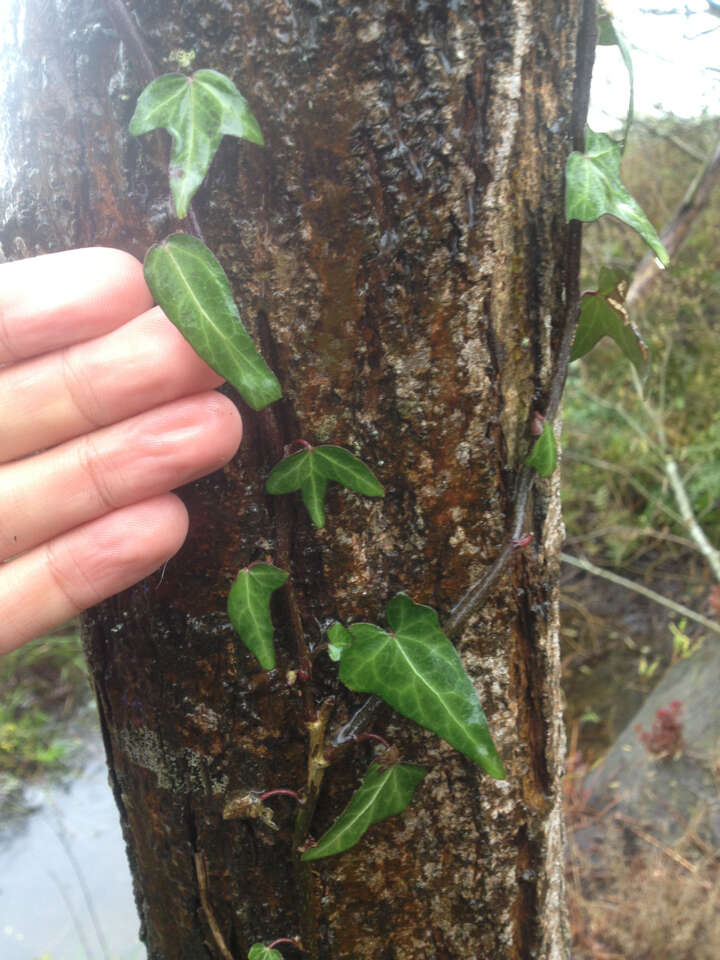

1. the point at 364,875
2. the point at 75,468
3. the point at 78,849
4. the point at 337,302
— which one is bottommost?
the point at 78,849

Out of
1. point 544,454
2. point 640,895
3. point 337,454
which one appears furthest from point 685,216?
point 337,454

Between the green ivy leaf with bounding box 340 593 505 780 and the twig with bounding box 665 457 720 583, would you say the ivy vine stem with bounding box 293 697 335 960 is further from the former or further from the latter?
the twig with bounding box 665 457 720 583

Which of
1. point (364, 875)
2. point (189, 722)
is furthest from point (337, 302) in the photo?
point (364, 875)

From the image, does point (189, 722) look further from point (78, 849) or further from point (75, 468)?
point (78, 849)

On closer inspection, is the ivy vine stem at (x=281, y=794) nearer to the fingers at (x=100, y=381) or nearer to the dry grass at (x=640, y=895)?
the fingers at (x=100, y=381)

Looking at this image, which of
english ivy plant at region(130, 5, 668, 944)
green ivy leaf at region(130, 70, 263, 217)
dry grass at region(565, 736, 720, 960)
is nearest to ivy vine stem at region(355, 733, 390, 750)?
english ivy plant at region(130, 5, 668, 944)

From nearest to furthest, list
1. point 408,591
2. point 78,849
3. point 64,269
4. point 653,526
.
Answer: point 64,269 → point 408,591 → point 78,849 → point 653,526

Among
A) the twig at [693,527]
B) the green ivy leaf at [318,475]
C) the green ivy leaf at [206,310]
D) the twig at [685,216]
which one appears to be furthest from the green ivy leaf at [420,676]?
the twig at [693,527]
